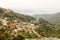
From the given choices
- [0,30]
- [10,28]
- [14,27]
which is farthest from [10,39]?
[14,27]

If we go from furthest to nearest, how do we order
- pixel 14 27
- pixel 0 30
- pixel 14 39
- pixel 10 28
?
pixel 14 27, pixel 10 28, pixel 0 30, pixel 14 39

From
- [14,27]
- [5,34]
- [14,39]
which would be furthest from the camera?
[14,27]

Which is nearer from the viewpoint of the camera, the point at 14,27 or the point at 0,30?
the point at 0,30

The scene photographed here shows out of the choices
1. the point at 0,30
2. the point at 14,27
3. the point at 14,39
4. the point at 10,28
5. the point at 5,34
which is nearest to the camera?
the point at 14,39

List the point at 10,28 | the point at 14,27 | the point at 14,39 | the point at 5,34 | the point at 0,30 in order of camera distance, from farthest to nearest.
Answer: the point at 14,27, the point at 10,28, the point at 0,30, the point at 5,34, the point at 14,39

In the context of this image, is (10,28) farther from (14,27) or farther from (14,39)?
(14,39)

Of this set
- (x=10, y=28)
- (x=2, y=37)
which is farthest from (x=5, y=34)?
(x=10, y=28)

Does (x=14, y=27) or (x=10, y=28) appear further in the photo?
(x=14, y=27)

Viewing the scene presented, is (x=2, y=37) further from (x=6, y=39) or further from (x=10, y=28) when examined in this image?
(x=10, y=28)
